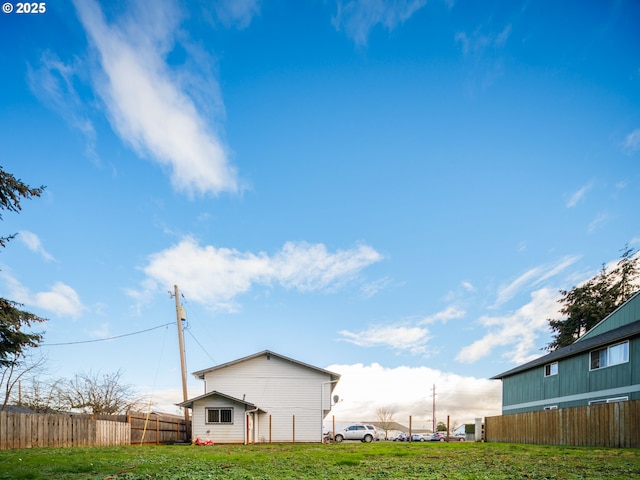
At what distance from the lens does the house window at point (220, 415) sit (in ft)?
96.1

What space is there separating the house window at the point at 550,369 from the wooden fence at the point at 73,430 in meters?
25.3

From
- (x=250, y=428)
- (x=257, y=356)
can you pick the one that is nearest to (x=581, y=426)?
(x=250, y=428)

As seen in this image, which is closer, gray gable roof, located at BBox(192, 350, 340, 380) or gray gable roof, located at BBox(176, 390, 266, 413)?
gray gable roof, located at BBox(176, 390, 266, 413)

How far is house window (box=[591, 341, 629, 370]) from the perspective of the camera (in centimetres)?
2421

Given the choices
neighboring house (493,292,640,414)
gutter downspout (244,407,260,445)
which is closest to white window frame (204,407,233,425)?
gutter downspout (244,407,260,445)

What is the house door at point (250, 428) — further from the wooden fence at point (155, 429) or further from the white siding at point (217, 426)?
the wooden fence at point (155, 429)

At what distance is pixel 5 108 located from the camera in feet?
59.6

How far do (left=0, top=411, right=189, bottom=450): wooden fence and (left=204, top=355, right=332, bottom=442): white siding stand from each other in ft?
16.2

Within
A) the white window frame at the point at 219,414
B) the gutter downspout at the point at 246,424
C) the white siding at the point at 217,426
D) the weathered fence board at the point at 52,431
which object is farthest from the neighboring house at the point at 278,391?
the weathered fence board at the point at 52,431

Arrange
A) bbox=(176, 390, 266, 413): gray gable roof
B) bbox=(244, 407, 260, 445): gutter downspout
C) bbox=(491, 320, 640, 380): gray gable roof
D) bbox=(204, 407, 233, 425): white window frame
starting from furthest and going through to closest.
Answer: bbox=(204, 407, 233, 425): white window frame → bbox=(176, 390, 266, 413): gray gable roof → bbox=(244, 407, 260, 445): gutter downspout → bbox=(491, 320, 640, 380): gray gable roof

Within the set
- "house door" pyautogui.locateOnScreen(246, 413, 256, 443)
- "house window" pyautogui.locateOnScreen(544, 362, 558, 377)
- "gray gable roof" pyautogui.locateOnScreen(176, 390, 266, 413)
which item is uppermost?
"house window" pyautogui.locateOnScreen(544, 362, 558, 377)

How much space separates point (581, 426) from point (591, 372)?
17.4 ft

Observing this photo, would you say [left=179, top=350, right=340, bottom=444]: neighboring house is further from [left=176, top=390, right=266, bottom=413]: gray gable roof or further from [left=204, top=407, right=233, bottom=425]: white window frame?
[left=204, top=407, right=233, bottom=425]: white window frame

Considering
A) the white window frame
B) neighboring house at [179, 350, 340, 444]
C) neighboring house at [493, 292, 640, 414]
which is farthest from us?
neighboring house at [179, 350, 340, 444]
